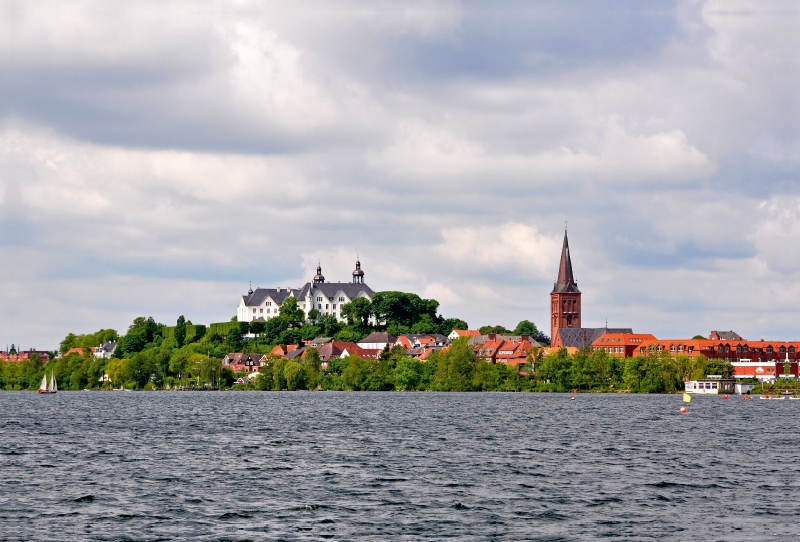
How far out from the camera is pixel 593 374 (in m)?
174

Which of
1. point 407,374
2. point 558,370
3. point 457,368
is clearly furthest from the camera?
point 407,374

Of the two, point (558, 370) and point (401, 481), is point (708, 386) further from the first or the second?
point (401, 481)

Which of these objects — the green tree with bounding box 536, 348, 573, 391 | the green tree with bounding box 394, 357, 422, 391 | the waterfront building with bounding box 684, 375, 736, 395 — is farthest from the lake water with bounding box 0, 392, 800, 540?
the green tree with bounding box 394, 357, 422, 391

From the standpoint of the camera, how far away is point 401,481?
4666cm

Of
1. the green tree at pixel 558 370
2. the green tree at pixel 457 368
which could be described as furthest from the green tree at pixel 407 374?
the green tree at pixel 558 370

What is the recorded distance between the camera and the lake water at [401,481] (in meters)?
34.7

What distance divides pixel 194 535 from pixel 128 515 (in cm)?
488

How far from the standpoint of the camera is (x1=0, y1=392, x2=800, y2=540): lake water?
34.7 m

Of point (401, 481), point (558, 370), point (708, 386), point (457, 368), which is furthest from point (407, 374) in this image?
point (401, 481)

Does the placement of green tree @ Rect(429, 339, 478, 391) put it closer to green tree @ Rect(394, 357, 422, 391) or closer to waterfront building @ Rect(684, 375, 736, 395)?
green tree @ Rect(394, 357, 422, 391)

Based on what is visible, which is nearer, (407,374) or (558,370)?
(558,370)

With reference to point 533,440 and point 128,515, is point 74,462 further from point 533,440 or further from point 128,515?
point 533,440

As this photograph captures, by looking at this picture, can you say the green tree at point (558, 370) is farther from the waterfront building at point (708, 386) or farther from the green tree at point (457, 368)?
the waterfront building at point (708, 386)

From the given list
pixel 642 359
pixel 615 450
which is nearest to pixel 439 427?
pixel 615 450
